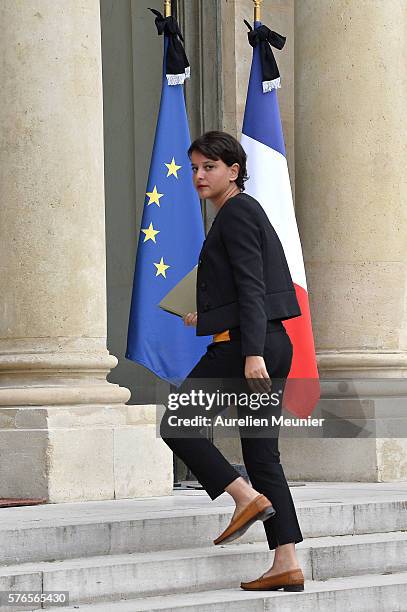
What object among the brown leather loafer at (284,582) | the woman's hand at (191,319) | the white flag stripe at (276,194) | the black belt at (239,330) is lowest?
the brown leather loafer at (284,582)

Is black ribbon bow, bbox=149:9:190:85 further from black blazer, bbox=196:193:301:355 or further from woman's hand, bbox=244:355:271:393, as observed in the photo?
woman's hand, bbox=244:355:271:393

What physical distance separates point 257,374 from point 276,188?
4615 millimetres

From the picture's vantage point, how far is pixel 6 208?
342 inches

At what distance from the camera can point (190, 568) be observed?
6523 millimetres

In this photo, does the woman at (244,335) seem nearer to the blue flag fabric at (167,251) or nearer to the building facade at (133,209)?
the building facade at (133,209)

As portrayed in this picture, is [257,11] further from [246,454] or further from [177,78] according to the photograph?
[246,454]

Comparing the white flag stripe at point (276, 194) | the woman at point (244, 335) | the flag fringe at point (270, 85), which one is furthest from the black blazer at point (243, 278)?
the flag fringe at point (270, 85)

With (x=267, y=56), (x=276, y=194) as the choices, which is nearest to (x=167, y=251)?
(x=276, y=194)

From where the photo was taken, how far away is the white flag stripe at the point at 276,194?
10328 millimetres

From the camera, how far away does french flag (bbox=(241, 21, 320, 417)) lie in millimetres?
10266

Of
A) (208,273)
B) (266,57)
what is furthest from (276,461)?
(266,57)

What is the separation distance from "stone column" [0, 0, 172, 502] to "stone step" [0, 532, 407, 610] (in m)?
1.80

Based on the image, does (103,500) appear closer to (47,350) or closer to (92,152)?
(47,350)

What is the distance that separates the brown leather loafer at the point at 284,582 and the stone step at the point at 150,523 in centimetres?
76
